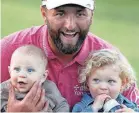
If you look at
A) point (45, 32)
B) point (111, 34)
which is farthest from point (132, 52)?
point (45, 32)

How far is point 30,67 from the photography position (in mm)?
3156

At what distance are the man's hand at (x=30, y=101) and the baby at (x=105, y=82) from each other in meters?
0.23

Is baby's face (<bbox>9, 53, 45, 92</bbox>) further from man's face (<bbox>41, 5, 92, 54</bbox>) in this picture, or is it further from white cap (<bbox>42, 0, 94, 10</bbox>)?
white cap (<bbox>42, 0, 94, 10</bbox>)

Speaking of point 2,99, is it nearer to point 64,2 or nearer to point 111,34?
point 64,2

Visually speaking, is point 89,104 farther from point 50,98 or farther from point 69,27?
point 69,27

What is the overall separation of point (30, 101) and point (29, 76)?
139mm

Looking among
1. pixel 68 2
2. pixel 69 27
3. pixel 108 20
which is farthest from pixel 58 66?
pixel 108 20

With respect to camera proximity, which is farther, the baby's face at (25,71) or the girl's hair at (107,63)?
the girl's hair at (107,63)

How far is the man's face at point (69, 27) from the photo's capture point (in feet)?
11.0

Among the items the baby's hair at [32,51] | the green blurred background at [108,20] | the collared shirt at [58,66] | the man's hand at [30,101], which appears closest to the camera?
the man's hand at [30,101]

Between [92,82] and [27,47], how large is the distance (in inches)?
17.2

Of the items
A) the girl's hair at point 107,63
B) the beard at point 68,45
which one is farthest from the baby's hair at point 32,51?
the girl's hair at point 107,63

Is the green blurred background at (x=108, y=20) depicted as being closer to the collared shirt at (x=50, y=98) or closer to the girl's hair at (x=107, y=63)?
the girl's hair at (x=107, y=63)

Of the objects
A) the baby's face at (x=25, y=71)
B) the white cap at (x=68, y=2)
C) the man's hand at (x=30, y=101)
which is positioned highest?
the white cap at (x=68, y=2)
